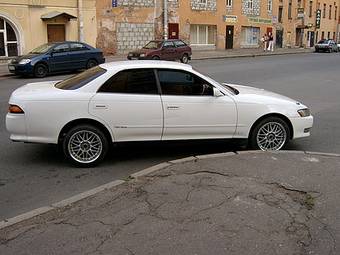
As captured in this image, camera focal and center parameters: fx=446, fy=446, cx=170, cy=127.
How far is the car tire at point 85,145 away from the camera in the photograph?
6.14 m

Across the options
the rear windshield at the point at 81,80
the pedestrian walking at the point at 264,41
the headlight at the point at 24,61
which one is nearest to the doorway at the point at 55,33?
the headlight at the point at 24,61

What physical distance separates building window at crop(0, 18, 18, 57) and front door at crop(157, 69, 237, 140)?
20774 mm

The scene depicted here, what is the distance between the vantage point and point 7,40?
2491cm

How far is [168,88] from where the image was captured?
6445mm

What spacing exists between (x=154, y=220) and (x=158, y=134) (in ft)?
7.60

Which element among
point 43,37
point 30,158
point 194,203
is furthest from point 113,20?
point 194,203

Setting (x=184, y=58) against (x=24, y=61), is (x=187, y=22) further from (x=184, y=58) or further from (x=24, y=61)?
(x=24, y=61)

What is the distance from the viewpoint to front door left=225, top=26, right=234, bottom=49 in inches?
1636

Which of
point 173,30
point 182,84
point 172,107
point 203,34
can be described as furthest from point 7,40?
point 172,107

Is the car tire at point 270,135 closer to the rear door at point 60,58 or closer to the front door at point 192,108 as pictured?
the front door at point 192,108

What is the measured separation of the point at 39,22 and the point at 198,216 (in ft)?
79.1

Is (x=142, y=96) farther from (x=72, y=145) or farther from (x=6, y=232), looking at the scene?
(x=6, y=232)

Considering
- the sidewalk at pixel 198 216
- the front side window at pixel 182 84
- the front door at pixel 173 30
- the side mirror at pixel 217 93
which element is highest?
the front door at pixel 173 30

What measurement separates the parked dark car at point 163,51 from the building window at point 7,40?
6.53 meters
